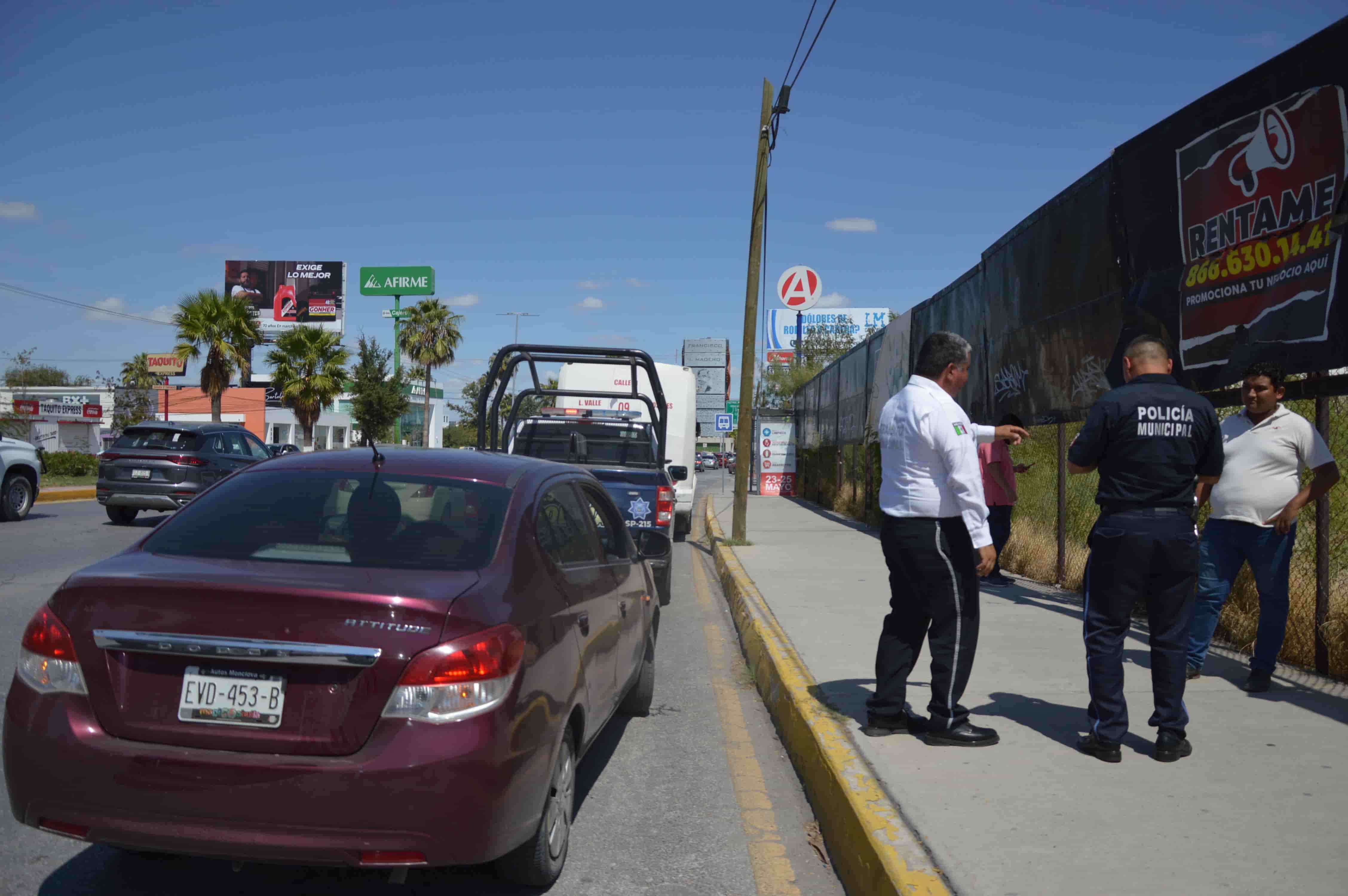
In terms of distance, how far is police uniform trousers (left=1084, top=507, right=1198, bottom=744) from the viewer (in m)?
4.34

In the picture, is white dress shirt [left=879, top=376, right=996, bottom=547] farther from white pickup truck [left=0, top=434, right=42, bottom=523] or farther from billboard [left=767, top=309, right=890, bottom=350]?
billboard [left=767, top=309, right=890, bottom=350]

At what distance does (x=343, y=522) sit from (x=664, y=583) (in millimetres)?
6315

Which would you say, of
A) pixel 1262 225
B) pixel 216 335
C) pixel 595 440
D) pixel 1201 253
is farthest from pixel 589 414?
pixel 216 335

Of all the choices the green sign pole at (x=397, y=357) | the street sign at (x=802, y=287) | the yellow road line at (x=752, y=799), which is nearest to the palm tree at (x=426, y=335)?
the green sign pole at (x=397, y=357)

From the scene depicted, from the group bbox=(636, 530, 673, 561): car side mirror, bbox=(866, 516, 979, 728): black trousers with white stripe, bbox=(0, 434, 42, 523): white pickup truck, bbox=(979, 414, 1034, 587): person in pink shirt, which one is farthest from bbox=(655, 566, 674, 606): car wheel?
bbox=(0, 434, 42, 523): white pickup truck

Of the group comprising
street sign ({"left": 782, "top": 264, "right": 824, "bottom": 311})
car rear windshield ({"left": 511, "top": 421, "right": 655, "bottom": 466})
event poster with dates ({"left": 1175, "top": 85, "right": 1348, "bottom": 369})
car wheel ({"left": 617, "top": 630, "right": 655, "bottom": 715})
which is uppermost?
street sign ({"left": 782, "top": 264, "right": 824, "bottom": 311})

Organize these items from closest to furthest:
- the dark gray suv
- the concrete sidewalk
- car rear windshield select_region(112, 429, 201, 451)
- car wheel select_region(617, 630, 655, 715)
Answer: the concrete sidewalk
car wheel select_region(617, 630, 655, 715)
the dark gray suv
car rear windshield select_region(112, 429, 201, 451)

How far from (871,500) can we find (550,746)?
50.4 ft

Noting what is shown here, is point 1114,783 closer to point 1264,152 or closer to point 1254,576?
point 1254,576

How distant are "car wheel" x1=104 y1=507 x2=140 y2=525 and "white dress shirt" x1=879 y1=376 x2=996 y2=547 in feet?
48.5

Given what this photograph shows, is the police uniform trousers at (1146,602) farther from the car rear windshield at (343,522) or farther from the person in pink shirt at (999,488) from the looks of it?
the person in pink shirt at (999,488)

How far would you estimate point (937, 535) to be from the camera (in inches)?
177

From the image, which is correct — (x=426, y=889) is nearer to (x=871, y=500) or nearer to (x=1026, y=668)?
(x=1026, y=668)

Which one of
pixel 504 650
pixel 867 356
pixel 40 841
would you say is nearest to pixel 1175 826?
pixel 504 650
